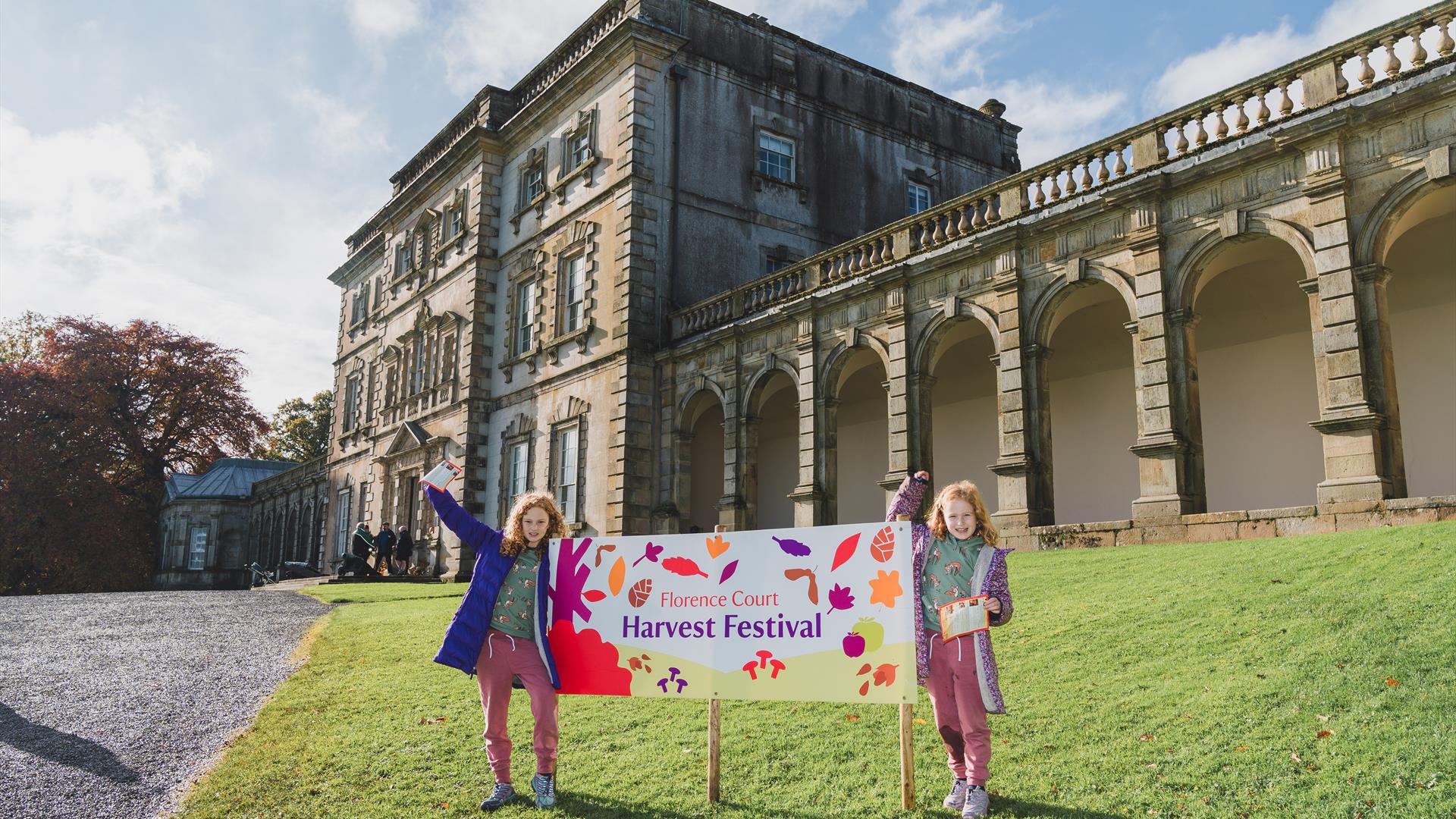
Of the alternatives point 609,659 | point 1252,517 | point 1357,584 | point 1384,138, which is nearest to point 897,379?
point 1252,517

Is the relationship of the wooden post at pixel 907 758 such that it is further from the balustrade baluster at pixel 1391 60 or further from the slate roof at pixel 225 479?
the slate roof at pixel 225 479

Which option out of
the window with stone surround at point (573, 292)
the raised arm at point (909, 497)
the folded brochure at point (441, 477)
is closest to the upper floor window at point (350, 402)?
the window with stone surround at point (573, 292)

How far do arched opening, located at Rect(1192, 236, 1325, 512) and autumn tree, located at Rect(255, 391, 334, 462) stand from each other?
182ft

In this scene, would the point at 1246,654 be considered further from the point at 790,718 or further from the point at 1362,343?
the point at 1362,343

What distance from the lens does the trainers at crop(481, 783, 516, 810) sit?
5.95 metres

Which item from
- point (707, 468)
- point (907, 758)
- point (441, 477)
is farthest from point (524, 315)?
point (907, 758)

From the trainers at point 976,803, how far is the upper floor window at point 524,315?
22641 millimetres

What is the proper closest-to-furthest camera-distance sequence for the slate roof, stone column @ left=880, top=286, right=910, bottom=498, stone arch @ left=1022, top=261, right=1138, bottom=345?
stone arch @ left=1022, top=261, right=1138, bottom=345 < stone column @ left=880, top=286, right=910, bottom=498 < the slate roof

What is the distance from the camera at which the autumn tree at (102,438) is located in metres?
38.0

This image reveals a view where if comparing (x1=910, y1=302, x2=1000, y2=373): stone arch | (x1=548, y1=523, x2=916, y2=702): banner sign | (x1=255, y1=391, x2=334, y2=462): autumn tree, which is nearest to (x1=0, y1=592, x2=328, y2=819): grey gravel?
(x1=548, y1=523, x2=916, y2=702): banner sign

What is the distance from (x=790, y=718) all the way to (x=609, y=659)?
69.9 inches

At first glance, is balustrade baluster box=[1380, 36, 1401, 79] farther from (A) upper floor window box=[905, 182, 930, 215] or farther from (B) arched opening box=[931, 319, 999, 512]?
(A) upper floor window box=[905, 182, 930, 215]

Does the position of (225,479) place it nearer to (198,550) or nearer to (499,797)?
(198,550)

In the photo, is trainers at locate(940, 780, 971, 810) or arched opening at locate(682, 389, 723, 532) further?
arched opening at locate(682, 389, 723, 532)
